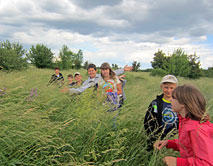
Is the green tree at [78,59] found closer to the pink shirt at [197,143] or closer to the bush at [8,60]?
the bush at [8,60]

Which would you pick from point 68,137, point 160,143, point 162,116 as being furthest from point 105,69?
point 160,143

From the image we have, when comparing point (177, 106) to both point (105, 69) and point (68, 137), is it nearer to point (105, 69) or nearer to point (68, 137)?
point (68, 137)

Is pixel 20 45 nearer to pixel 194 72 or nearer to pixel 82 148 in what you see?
pixel 82 148

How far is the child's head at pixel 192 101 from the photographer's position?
152 cm

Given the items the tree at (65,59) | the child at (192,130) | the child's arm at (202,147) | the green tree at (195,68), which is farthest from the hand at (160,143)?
the tree at (65,59)

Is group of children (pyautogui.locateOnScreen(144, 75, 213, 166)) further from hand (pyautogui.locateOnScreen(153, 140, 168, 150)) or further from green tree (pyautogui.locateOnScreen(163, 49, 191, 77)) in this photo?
green tree (pyautogui.locateOnScreen(163, 49, 191, 77))

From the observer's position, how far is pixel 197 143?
133 cm

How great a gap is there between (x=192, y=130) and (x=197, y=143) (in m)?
0.11

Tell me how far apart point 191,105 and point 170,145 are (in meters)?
0.68

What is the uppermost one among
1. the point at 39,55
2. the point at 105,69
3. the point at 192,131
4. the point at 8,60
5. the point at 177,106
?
the point at 39,55

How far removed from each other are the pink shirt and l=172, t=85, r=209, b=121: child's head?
0.21 ft

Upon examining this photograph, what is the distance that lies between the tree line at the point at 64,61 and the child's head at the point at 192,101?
104 inches

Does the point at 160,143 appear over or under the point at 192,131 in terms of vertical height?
under

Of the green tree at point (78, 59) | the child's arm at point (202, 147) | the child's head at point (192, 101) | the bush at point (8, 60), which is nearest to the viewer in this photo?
the child's arm at point (202, 147)
